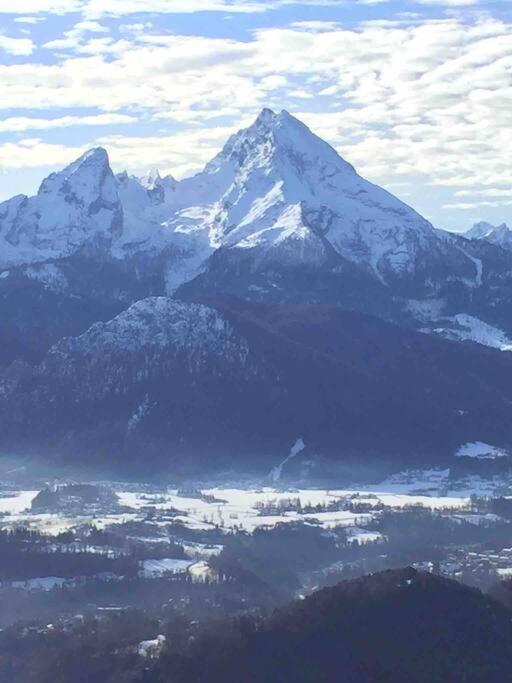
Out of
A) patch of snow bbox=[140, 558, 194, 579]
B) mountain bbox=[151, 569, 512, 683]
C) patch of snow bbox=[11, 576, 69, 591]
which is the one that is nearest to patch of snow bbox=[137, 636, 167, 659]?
mountain bbox=[151, 569, 512, 683]

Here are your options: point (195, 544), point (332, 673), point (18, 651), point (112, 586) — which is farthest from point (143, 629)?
point (195, 544)

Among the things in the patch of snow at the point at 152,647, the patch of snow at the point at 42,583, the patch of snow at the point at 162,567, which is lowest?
the patch of snow at the point at 152,647

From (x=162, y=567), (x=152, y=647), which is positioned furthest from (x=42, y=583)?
(x=152, y=647)

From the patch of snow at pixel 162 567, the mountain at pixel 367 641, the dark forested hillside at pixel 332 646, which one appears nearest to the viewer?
the mountain at pixel 367 641

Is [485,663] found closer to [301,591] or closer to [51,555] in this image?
[301,591]

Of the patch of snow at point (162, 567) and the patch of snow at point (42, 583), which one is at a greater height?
the patch of snow at point (162, 567)

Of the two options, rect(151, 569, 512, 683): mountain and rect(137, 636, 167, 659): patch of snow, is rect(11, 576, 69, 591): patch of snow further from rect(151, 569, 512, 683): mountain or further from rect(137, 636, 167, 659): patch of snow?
rect(151, 569, 512, 683): mountain

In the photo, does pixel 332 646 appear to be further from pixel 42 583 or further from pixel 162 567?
pixel 162 567

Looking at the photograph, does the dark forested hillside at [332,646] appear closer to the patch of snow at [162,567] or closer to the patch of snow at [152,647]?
the patch of snow at [152,647]

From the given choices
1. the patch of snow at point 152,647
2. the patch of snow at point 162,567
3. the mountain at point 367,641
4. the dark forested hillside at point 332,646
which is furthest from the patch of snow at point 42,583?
the mountain at point 367,641
